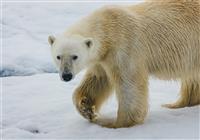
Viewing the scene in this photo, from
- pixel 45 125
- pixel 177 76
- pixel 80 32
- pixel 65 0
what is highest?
pixel 80 32

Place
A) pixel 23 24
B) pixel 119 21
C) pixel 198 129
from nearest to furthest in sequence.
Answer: pixel 198 129
pixel 119 21
pixel 23 24

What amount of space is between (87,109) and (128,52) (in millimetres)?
834

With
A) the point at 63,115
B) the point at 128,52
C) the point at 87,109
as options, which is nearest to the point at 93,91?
the point at 87,109

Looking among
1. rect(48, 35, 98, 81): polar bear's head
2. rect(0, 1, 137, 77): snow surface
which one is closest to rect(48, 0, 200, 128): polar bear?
rect(48, 35, 98, 81): polar bear's head

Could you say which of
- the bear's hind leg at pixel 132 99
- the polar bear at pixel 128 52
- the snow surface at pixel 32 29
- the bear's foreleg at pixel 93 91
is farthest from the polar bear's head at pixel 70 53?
the snow surface at pixel 32 29

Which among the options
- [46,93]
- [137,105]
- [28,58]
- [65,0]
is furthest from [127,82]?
[65,0]

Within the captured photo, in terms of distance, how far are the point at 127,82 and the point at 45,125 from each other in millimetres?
954

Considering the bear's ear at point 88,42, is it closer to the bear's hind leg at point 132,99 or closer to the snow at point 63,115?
the bear's hind leg at point 132,99

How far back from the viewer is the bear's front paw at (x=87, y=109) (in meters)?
5.81

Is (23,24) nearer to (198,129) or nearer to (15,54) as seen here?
(15,54)

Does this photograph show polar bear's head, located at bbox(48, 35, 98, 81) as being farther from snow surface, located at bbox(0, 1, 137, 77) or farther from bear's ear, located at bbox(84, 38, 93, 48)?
snow surface, located at bbox(0, 1, 137, 77)

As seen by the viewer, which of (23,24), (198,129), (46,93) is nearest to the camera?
(198,129)

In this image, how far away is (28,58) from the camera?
8.42m

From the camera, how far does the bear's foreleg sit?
595cm
